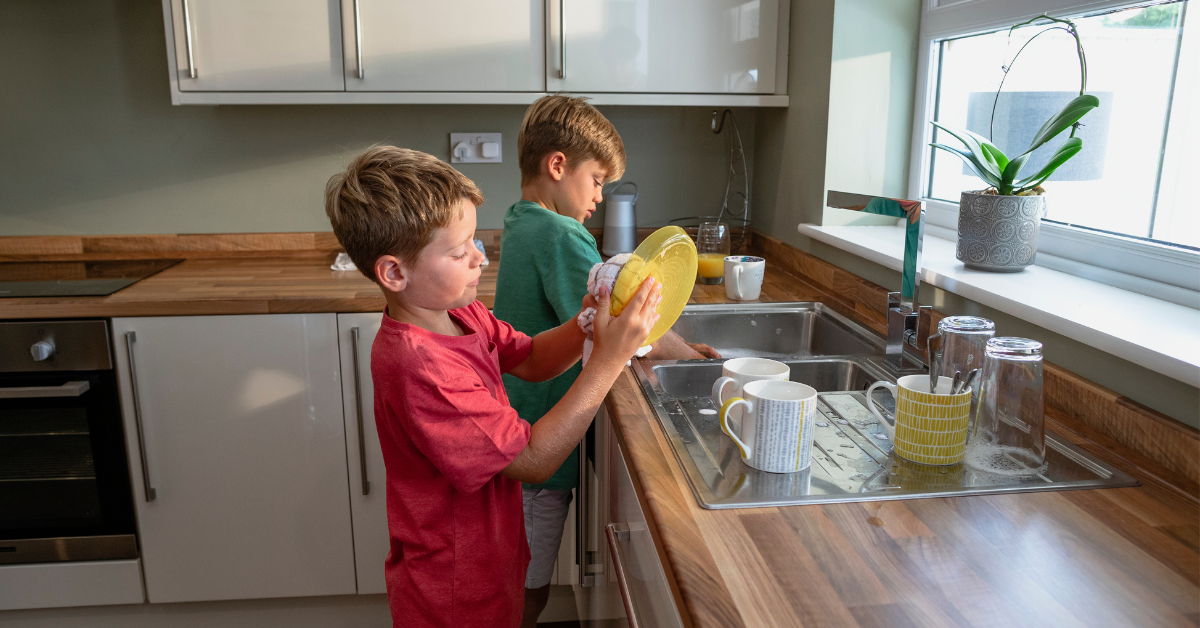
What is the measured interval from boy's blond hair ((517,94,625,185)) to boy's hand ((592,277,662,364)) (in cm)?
49

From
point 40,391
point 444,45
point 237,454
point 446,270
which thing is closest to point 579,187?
point 446,270

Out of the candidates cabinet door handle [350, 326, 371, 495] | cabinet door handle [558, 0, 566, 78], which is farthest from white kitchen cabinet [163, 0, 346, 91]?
cabinet door handle [558, 0, 566, 78]

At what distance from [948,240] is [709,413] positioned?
0.91 metres

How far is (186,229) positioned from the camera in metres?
2.30

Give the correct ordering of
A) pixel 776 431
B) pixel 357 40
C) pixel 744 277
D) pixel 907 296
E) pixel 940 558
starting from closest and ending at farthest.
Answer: pixel 940 558, pixel 776 431, pixel 907 296, pixel 744 277, pixel 357 40

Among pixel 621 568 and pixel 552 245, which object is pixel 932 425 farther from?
Answer: pixel 552 245

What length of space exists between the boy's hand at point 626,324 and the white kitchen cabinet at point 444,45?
1.14 meters

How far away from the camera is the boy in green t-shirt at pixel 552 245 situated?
138cm

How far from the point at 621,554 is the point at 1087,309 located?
0.72m

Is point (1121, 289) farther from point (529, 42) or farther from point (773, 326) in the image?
point (529, 42)

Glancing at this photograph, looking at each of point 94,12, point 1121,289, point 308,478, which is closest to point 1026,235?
point 1121,289

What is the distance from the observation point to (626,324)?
3.28 ft

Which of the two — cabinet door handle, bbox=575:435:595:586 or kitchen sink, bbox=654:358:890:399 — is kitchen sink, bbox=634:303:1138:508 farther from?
cabinet door handle, bbox=575:435:595:586

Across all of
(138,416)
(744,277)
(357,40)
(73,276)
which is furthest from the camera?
(73,276)
